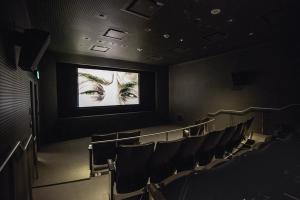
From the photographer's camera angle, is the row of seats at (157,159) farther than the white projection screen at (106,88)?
No

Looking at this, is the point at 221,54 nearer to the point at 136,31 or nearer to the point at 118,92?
the point at 136,31

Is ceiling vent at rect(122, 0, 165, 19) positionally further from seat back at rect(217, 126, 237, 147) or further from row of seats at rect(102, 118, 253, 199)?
seat back at rect(217, 126, 237, 147)

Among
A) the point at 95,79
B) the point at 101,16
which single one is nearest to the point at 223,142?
the point at 101,16

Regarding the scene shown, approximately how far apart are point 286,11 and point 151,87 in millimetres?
6656

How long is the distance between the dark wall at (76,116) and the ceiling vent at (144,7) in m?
4.26

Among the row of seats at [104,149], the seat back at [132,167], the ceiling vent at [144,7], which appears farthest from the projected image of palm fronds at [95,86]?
the seat back at [132,167]

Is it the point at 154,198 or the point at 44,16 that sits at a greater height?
the point at 44,16

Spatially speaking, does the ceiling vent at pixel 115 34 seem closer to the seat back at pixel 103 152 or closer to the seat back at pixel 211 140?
the seat back at pixel 103 152

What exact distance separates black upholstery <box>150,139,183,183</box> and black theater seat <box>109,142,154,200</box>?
0.09 m

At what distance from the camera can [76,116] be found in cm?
696

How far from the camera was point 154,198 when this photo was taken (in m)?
1.27

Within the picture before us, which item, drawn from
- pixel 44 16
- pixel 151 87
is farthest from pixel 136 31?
pixel 151 87

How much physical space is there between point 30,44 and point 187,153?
274cm

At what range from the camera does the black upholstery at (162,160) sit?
237 centimetres
